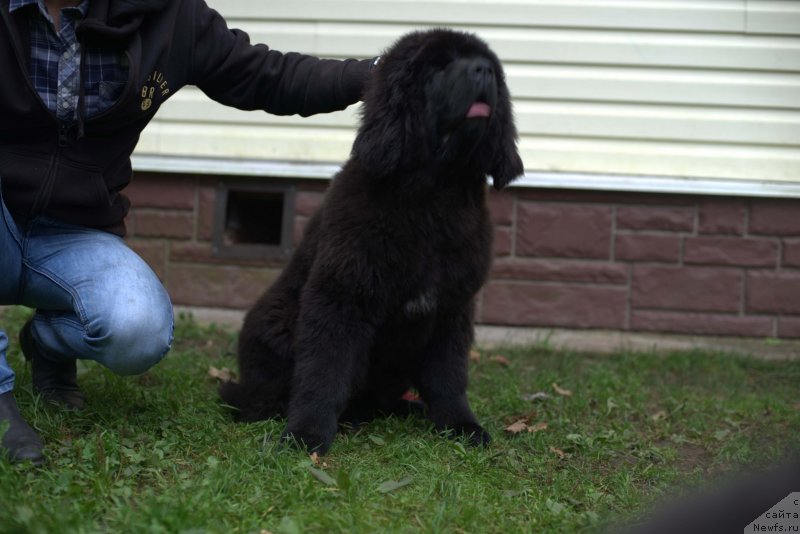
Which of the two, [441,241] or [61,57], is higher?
[61,57]

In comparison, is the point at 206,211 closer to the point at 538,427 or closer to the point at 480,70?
the point at 538,427

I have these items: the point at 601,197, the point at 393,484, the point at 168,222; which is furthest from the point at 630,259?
the point at 393,484

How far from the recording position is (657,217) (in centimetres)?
493

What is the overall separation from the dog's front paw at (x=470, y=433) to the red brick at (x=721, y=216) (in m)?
2.45

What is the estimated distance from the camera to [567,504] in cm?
259

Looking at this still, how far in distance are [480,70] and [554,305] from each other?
2503 mm

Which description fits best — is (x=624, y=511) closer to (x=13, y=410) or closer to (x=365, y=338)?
(x=365, y=338)

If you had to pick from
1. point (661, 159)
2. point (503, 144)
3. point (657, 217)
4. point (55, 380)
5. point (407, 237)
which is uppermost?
point (503, 144)

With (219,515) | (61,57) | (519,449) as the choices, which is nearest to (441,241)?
(519,449)

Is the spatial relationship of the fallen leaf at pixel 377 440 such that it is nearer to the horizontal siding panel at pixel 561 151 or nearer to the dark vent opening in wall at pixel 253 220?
the dark vent opening in wall at pixel 253 220

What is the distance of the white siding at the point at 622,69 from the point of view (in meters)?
4.84

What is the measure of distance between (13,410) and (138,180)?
108 inches

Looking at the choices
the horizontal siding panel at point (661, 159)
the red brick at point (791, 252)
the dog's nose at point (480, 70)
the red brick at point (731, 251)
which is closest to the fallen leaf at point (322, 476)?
the dog's nose at point (480, 70)

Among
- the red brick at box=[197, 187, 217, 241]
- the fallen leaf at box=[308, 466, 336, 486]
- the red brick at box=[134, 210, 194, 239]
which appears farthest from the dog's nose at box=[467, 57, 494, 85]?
the red brick at box=[134, 210, 194, 239]
